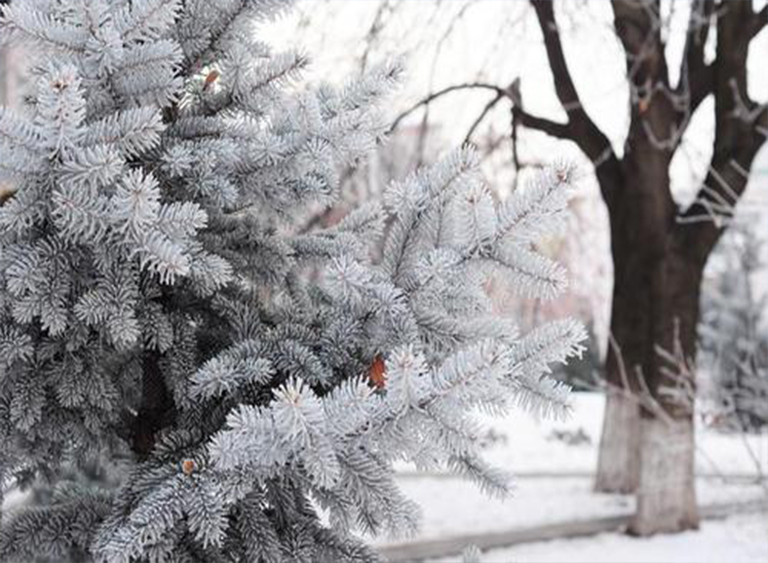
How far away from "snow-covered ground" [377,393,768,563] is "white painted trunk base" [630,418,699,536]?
15cm

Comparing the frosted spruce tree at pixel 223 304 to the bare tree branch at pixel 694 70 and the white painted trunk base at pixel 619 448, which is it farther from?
the white painted trunk base at pixel 619 448

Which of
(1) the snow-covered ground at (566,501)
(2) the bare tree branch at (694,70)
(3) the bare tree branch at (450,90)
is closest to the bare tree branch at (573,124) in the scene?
(3) the bare tree branch at (450,90)

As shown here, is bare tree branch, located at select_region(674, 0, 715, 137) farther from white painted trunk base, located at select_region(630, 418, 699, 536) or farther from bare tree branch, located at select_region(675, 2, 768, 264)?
white painted trunk base, located at select_region(630, 418, 699, 536)

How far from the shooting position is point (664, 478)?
7211 millimetres

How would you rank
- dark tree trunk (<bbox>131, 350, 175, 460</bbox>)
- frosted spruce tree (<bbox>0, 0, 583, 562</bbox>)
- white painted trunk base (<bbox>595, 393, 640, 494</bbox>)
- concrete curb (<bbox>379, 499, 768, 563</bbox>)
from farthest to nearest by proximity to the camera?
white painted trunk base (<bbox>595, 393, 640, 494</bbox>) → concrete curb (<bbox>379, 499, 768, 563</bbox>) → dark tree trunk (<bbox>131, 350, 175, 460</bbox>) → frosted spruce tree (<bbox>0, 0, 583, 562</bbox>)

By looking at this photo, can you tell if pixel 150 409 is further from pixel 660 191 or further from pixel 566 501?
pixel 566 501

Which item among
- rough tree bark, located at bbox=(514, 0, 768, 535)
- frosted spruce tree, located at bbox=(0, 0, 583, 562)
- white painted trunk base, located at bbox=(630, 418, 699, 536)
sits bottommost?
white painted trunk base, located at bbox=(630, 418, 699, 536)

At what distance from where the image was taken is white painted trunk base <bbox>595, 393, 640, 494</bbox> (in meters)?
8.41

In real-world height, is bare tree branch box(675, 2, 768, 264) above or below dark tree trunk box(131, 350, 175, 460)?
above

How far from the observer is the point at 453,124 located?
9195 millimetres

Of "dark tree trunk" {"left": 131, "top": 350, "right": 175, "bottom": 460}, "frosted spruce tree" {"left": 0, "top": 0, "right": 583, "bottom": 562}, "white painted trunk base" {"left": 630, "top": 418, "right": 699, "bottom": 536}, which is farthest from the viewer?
"white painted trunk base" {"left": 630, "top": 418, "right": 699, "bottom": 536}

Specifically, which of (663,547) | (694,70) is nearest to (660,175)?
(694,70)

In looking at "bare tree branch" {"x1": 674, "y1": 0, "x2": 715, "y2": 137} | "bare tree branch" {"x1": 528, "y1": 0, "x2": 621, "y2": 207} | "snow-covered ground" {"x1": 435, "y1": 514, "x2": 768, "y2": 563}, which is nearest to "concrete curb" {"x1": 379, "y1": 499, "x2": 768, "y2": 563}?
"snow-covered ground" {"x1": 435, "y1": 514, "x2": 768, "y2": 563}

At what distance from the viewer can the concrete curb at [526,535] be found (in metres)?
6.57
